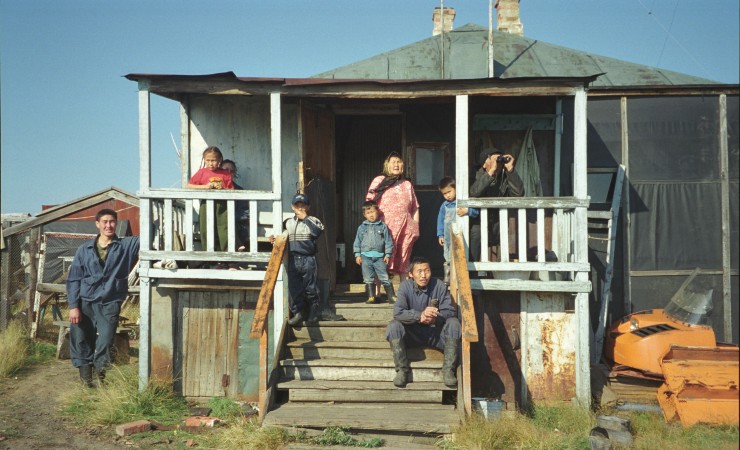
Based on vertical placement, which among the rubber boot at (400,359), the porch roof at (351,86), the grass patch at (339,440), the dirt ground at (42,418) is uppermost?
the porch roof at (351,86)

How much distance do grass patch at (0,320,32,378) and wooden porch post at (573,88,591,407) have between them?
26.8 feet

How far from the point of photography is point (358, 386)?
7.47 metres

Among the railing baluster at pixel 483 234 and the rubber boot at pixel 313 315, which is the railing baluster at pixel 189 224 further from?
the railing baluster at pixel 483 234

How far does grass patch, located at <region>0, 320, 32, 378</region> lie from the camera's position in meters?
10.2

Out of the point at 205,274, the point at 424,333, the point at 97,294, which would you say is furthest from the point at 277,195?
the point at 97,294

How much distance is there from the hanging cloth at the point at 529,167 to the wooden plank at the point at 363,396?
396cm

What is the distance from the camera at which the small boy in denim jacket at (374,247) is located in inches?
333

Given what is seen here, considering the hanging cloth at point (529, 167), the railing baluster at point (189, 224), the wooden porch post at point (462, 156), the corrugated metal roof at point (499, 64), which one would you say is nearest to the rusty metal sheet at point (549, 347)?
the wooden porch post at point (462, 156)

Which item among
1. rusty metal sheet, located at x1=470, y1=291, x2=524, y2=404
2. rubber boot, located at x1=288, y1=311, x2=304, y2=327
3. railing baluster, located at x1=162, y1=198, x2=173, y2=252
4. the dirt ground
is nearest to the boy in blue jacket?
rusty metal sheet, located at x1=470, y1=291, x2=524, y2=404

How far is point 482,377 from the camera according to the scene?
27.2 feet

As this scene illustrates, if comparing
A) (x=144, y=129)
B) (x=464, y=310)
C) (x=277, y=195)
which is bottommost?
(x=464, y=310)

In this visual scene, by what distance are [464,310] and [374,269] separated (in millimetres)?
1779

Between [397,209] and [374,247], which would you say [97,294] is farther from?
[397,209]

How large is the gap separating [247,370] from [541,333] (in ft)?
12.2
